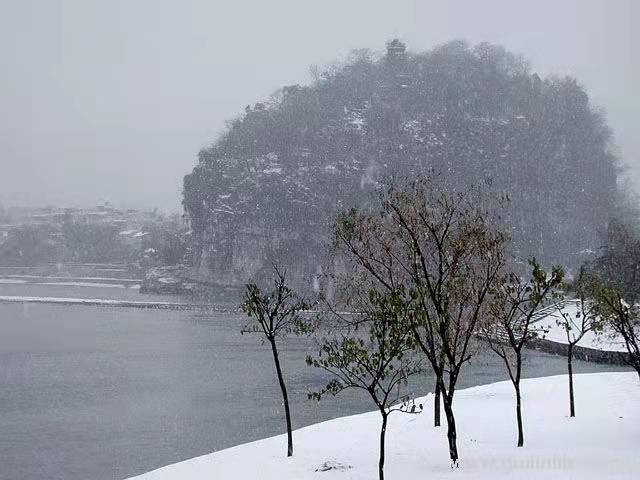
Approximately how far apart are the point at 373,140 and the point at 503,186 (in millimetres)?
33282

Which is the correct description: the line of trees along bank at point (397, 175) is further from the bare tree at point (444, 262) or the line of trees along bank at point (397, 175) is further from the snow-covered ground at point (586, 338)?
the bare tree at point (444, 262)

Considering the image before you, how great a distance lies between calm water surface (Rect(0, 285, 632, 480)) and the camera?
124ft

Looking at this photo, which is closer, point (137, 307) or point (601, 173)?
point (137, 307)

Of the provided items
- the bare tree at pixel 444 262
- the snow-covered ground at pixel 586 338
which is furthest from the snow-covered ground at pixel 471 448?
the snow-covered ground at pixel 586 338

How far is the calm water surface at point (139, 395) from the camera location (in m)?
37.8

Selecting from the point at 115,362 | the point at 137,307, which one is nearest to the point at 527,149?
the point at 137,307

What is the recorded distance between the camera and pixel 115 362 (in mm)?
72062

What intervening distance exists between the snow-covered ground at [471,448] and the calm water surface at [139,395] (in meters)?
5.64

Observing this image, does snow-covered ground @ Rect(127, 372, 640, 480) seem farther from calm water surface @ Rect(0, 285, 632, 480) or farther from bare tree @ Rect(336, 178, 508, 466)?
calm water surface @ Rect(0, 285, 632, 480)

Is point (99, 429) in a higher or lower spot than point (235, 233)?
lower

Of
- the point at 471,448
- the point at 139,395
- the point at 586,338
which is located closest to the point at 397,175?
the point at 586,338

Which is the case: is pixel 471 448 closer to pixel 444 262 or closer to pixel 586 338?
pixel 444 262

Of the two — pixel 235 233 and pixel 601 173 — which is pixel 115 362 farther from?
pixel 601 173

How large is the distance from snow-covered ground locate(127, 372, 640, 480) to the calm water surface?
18.5 ft
